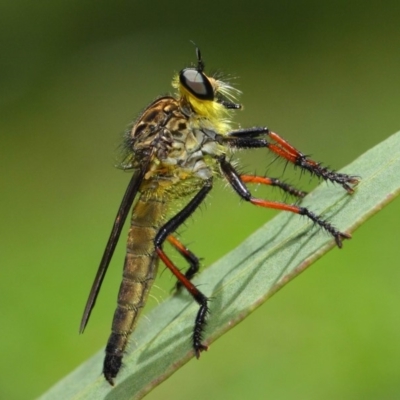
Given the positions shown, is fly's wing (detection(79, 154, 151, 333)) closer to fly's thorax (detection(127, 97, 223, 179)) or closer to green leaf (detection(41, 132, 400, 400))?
fly's thorax (detection(127, 97, 223, 179))

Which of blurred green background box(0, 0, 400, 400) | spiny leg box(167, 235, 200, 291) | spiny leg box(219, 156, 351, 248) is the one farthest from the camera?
blurred green background box(0, 0, 400, 400)

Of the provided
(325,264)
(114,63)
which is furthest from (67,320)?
(114,63)

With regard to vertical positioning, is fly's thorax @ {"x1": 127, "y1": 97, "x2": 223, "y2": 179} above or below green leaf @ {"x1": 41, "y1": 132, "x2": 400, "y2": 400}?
above

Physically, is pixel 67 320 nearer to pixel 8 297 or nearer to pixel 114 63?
pixel 8 297

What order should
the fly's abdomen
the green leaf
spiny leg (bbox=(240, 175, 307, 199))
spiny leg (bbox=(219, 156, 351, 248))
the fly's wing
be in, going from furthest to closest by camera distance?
1. spiny leg (bbox=(240, 175, 307, 199))
2. the fly's abdomen
3. the fly's wing
4. spiny leg (bbox=(219, 156, 351, 248))
5. the green leaf

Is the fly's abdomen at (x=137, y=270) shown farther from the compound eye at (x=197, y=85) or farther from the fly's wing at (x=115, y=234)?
the compound eye at (x=197, y=85)

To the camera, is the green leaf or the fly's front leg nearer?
the green leaf

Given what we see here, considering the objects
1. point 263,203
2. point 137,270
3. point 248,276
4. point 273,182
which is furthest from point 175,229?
point 248,276

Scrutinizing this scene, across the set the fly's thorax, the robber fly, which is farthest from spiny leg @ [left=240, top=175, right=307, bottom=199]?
the fly's thorax
